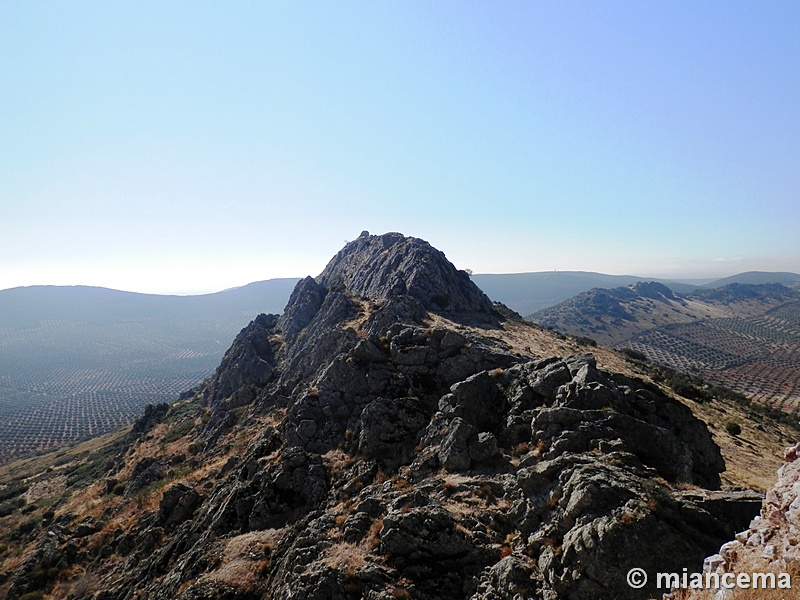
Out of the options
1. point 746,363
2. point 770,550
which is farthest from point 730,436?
point 746,363

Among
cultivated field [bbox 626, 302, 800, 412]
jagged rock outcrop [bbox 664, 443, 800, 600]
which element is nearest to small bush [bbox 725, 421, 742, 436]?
jagged rock outcrop [bbox 664, 443, 800, 600]

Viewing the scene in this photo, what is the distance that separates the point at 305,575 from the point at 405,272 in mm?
61195

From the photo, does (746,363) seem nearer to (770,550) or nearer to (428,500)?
(428,500)

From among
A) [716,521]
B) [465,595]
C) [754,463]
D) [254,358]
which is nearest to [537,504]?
[465,595]

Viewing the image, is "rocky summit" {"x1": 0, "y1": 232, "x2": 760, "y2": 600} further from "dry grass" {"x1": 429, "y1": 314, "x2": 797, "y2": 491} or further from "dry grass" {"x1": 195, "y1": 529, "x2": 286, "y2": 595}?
"dry grass" {"x1": 429, "y1": 314, "x2": 797, "y2": 491}

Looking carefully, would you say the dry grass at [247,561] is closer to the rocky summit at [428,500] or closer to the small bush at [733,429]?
the rocky summit at [428,500]

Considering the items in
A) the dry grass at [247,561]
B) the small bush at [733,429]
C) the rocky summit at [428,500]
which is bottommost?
the small bush at [733,429]

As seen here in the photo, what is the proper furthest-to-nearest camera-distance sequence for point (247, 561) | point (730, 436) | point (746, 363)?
point (746, 363) < point (730, 436) < point (247, 561)

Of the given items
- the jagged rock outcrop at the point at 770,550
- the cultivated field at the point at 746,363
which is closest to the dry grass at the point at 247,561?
the jagged rock outcrop at the point at 770,550

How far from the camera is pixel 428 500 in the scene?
16375 millimetres

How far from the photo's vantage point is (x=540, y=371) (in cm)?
2250

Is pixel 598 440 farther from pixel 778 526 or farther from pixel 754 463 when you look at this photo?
pixel 754 463

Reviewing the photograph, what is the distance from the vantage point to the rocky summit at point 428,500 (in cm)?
1209

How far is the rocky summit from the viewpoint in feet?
39.7
